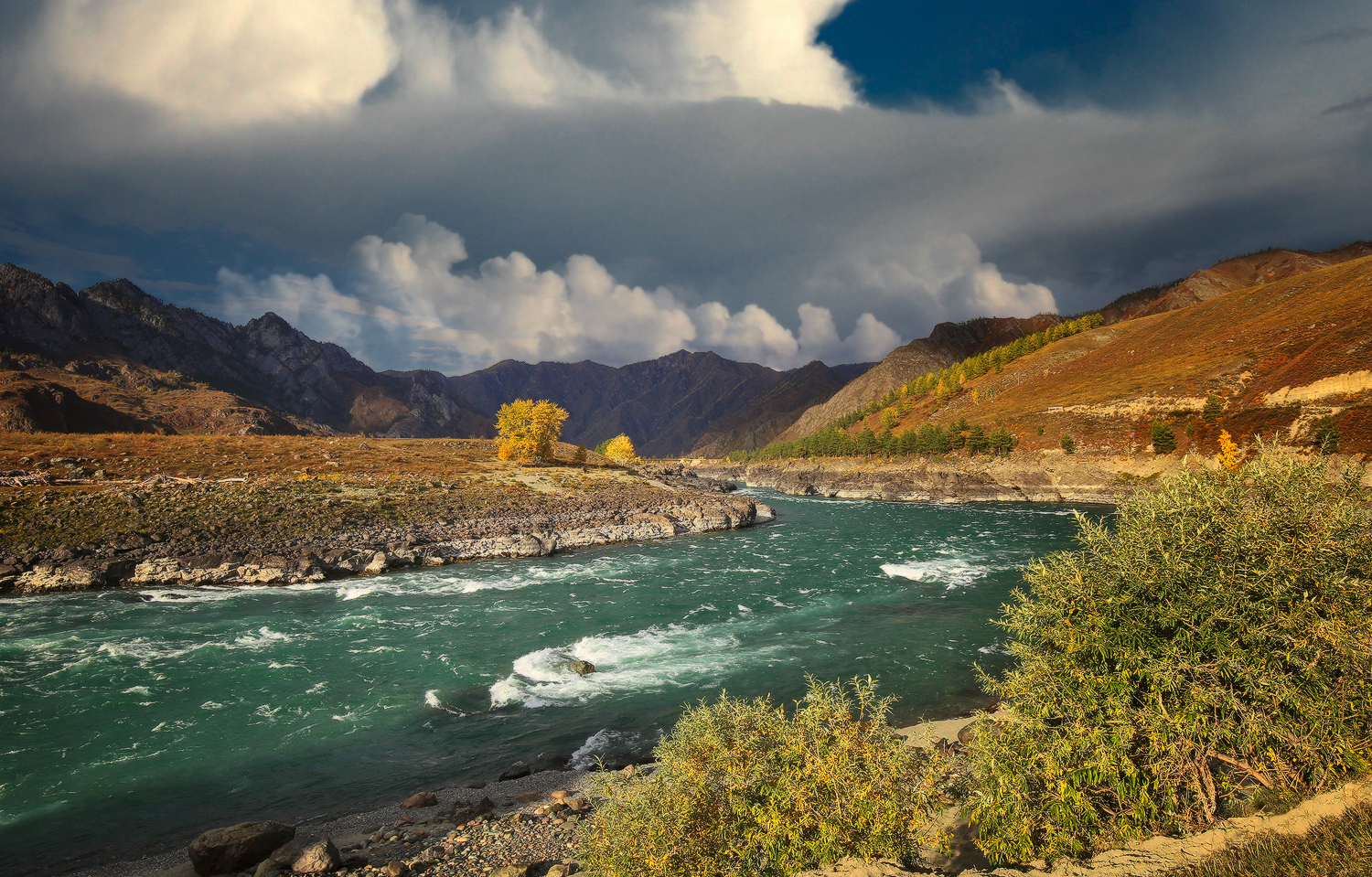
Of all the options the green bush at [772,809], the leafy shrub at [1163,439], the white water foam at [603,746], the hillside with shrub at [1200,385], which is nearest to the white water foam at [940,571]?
the white water foam at [603,746]

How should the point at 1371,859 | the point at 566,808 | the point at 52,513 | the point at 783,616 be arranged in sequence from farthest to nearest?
the point at 52,513 < the point at 783,616 < the point at 566,808 < the point at 1371,859

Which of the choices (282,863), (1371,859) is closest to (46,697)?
(282,863)

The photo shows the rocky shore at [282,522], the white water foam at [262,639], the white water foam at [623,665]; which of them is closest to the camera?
the white water foam at [623,665]

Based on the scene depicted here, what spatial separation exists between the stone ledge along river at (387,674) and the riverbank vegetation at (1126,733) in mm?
8502

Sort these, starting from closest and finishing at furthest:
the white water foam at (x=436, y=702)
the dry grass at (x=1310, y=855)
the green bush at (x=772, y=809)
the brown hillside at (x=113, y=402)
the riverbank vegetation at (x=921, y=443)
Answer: the dry grass at (x=1310, y=855) → the green bush at (x=772, y=809) → the white water foam at (x=436, y=702) → the brown hillside at (x=113, y=402) → the riverbank vegetation at (x=921, y=443)

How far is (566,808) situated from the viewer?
35.7ft

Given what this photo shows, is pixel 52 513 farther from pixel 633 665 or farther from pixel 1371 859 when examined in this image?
pixel 1371 859

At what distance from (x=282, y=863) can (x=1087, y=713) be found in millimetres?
13462

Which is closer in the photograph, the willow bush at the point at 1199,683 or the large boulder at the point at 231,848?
the willow bush at the point at 1199,683

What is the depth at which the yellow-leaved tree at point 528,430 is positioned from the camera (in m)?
78.4

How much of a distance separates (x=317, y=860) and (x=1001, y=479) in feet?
330

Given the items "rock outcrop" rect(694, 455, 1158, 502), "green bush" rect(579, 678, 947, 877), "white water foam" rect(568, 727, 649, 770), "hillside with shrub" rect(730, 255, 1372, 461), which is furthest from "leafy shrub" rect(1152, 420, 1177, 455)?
"green bush" rect(579, 678, 947, 877)

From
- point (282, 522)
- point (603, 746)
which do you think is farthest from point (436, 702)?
point (282, 522)

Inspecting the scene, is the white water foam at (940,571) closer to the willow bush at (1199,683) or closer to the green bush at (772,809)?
the willow bush at (1199,683)
